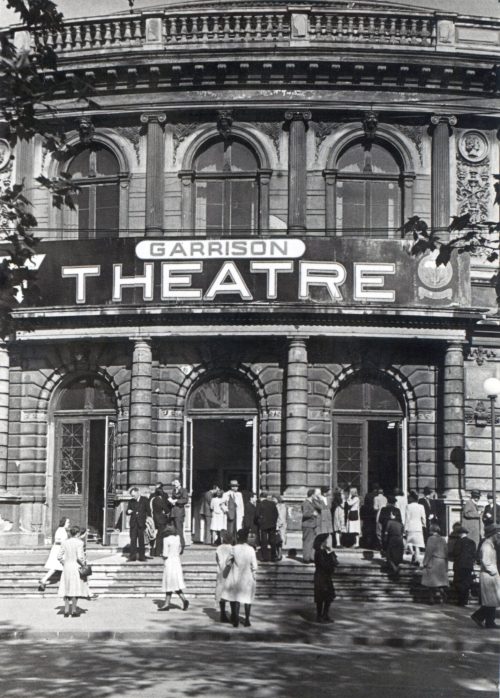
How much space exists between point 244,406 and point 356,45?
9.70 meters

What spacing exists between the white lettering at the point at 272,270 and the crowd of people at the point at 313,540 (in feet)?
16.5

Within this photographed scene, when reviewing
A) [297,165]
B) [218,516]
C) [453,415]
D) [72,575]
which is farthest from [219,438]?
[72,575]

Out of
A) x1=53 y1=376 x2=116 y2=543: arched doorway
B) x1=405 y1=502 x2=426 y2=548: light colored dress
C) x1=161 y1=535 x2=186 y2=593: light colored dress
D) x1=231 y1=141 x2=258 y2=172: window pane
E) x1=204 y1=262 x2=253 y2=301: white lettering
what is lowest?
x1=161 y1=535 x2=186 y2=593: light colored dress

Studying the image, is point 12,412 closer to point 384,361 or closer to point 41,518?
point 41,518

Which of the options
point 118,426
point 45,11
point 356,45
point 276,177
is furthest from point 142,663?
point 356,45

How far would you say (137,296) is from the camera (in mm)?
27328

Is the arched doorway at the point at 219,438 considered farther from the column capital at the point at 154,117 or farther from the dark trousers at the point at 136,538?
the column capital at the point at 154,117

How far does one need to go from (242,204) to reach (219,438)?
620 centimetres

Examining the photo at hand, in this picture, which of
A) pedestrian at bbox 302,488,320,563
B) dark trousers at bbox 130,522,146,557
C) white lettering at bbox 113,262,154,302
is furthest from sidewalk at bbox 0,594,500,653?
white lettering at bbox 113,262,154,302

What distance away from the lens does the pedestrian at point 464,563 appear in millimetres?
20797

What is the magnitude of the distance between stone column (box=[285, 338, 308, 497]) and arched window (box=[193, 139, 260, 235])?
374cm

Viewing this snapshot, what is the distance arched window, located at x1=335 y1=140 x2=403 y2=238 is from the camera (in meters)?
28.8

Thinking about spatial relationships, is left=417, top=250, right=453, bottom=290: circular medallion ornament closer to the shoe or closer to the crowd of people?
the crowd of people

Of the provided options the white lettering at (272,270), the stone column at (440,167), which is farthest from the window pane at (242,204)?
the stone column at (440,167)
